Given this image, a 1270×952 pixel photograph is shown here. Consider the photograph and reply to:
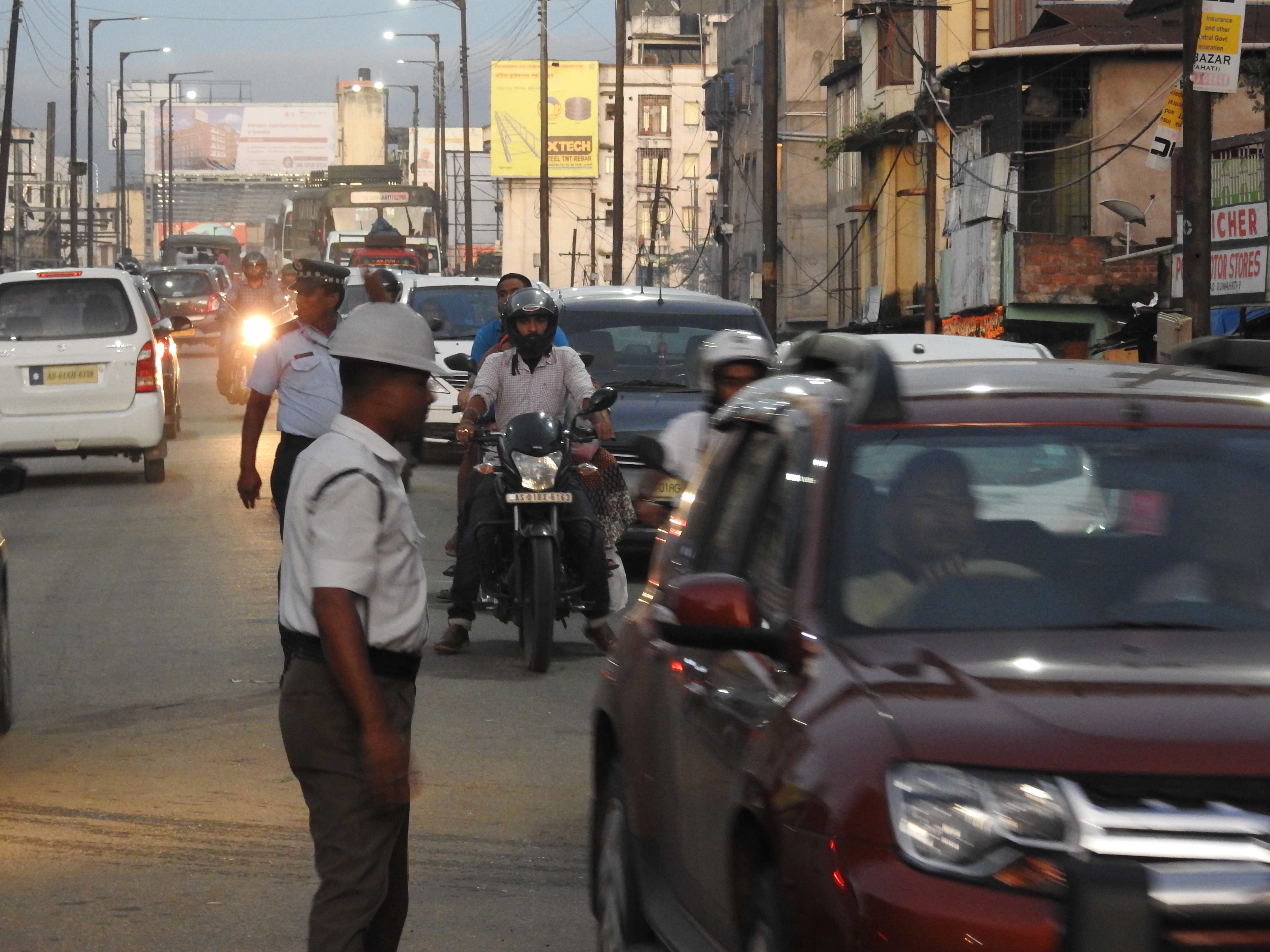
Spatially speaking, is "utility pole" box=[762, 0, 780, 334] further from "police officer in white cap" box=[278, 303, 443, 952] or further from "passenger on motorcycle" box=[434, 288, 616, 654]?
"police officer in white cap" box=[278, 303, 443, 952]

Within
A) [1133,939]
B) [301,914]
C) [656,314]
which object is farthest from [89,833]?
[656,314]

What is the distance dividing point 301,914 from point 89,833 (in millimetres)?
1316

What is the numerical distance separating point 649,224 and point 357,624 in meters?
105

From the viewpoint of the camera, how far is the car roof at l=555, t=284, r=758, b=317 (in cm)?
1456

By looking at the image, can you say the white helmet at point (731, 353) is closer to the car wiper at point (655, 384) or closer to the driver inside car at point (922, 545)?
the driver inside car at point (922, 545)

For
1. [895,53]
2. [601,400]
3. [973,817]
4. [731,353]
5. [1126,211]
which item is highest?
[895,53]

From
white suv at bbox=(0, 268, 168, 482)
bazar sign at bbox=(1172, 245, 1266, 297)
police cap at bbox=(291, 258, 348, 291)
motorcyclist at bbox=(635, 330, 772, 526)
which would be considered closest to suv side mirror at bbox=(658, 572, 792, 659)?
motorcyclist at bbox=(635, 330, 772, 526)

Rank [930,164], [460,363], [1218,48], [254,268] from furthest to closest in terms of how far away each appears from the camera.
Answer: [930,164], [254,268], [1218,48], [460,363]

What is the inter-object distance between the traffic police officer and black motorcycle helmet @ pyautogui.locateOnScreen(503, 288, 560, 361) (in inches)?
47.4

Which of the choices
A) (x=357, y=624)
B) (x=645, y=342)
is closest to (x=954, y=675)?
(x=357, y=624)

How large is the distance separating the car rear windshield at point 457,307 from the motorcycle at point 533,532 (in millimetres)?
12839

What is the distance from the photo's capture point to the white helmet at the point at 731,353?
8141 mm

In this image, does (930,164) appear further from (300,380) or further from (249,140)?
(249,140)

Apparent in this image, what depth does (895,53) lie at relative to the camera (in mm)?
48969
